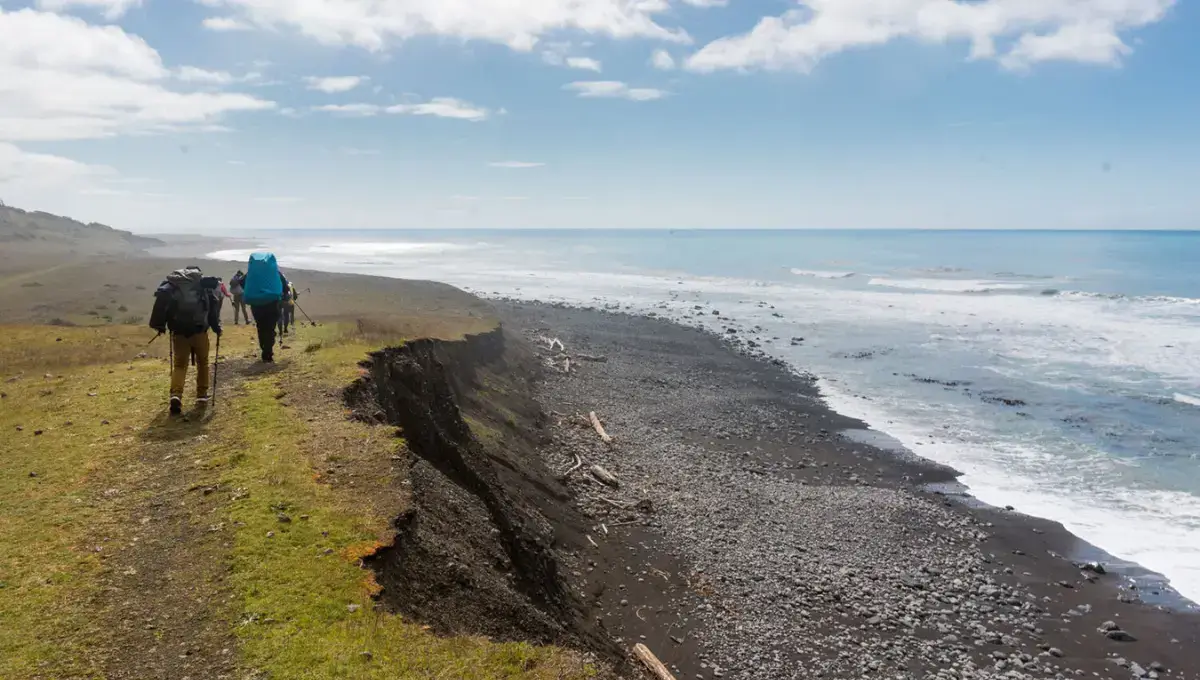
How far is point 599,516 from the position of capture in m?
20.4

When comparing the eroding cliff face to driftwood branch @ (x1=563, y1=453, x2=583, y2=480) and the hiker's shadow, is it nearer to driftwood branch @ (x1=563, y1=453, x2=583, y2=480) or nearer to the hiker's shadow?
driftwood branch @ (x1=563, y1=453, x2=583, y2=480)

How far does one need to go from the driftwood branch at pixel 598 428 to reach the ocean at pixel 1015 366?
13411mm

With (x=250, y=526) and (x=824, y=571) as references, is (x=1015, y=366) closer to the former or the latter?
(x=824, y=571)

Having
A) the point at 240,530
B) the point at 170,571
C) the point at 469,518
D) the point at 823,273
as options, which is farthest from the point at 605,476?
the point at 823,273

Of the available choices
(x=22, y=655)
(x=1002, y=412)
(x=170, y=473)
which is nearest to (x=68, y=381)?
(x=170, y=473)

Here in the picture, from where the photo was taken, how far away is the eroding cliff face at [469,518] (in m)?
9.33

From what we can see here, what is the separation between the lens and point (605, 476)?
2292 cm

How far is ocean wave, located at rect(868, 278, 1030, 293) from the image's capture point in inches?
3533

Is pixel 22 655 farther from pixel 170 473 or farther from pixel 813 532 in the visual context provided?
pixel 813 532

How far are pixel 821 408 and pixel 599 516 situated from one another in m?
18.8

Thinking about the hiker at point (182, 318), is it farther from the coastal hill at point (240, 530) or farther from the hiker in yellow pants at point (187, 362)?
the coastal hill at point (240, 530)

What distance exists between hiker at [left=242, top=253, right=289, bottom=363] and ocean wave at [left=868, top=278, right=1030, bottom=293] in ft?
291

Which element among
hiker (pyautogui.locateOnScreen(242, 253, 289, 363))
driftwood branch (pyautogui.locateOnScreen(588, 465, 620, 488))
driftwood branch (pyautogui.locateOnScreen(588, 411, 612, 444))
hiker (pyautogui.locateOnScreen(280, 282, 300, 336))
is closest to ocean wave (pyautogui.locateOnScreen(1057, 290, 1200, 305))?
driftwood branch (pyautogui.locateOnScreen(588, 411, 612, 444))

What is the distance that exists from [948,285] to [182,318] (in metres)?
101
